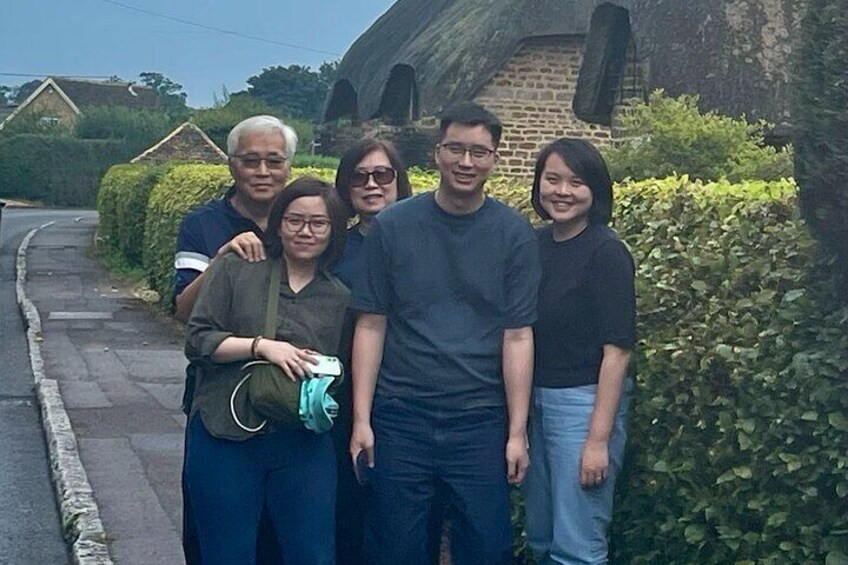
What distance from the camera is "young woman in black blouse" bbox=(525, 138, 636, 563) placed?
4352 mm

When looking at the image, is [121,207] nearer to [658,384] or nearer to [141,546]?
[141,546]

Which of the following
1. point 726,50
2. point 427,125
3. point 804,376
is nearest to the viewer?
point 804,376

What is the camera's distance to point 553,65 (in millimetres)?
22672

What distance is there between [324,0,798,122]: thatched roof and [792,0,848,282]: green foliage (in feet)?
2.64

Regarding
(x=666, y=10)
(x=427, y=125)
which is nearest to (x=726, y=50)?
(x=666, y=10)

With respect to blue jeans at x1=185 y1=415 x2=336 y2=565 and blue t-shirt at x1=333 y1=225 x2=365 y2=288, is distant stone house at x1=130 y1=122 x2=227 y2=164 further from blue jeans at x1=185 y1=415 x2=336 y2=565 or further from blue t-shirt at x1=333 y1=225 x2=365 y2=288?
blue jeans at x1=185 y1=415 x2=336 y2=565

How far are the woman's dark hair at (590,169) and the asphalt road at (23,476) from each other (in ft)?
12.2

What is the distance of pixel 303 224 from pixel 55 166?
6145 centimetres

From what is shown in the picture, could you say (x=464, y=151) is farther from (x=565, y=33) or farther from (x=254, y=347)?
(x=565, y=33)

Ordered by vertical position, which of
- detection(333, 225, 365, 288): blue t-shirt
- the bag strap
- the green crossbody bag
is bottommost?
the green crossbody bag

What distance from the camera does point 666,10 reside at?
17109mm

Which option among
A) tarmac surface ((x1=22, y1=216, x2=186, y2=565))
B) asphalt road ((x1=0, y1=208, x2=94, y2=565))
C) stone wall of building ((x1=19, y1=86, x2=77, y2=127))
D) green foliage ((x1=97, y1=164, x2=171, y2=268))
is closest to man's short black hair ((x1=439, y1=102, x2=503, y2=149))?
tarmac surface ((x1=22, y1=216, x2=186, y2=565))

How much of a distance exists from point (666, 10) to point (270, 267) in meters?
13.4

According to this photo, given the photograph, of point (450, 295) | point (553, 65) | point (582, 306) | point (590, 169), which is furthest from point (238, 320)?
point (553, 65)
